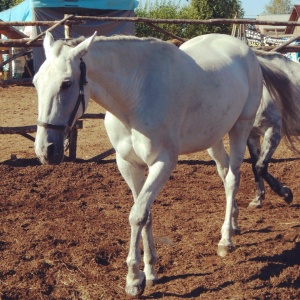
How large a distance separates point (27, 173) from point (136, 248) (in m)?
3.66

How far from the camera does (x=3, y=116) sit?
12.2m

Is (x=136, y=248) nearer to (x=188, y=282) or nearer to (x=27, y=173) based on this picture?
(x=188, y=282)

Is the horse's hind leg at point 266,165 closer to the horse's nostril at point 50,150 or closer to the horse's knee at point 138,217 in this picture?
the horse's knee at point 138,217

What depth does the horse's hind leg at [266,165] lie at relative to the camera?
19.2 feet

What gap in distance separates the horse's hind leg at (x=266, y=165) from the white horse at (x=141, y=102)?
1.41 meters

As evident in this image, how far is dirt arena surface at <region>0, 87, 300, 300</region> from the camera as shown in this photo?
3.88 m

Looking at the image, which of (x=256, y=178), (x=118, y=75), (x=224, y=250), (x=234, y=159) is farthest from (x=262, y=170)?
(x=118, y=75)

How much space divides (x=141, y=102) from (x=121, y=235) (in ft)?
5.50

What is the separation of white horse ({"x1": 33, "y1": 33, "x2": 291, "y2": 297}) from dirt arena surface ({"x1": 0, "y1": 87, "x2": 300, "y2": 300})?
0.28 metres

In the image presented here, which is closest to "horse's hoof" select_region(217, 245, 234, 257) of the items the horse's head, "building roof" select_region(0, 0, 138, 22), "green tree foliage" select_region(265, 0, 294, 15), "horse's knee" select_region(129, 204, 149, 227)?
"horse's knee" select_region(129, 204, 149, 227)

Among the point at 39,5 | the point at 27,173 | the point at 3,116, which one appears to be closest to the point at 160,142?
the point at 27,173

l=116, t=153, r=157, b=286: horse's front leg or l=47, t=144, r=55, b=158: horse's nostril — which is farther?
l=116, t=153, r=157, b=286: horse's front leg

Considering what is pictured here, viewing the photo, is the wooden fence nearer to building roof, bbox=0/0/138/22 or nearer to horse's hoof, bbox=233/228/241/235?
horse's hoof, bbox=233/228/241/235

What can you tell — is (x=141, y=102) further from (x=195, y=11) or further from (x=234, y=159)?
(x=195, y=11)
